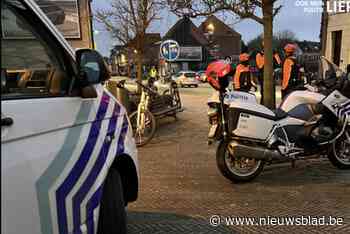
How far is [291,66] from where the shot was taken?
23.7ft

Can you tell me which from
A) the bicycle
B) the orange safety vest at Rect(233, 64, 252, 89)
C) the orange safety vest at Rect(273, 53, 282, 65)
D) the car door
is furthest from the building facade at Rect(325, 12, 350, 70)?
the car door

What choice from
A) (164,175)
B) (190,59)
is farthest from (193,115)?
(190,59)

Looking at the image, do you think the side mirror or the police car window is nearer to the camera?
the police car window

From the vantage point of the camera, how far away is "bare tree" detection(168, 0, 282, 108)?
7828mm

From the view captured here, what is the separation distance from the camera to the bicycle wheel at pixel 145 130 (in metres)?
6.54

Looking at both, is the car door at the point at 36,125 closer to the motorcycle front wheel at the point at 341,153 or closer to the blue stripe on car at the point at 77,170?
the blue stripe on car at the point at 77,170

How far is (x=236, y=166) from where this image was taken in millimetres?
4277

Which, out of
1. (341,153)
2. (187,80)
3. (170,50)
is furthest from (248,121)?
(187,80)

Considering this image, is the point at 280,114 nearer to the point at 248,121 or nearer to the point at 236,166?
the point at 248,121

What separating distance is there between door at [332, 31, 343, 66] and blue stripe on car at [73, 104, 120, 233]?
69.2 feet

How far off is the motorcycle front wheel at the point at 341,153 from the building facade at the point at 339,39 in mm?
15947

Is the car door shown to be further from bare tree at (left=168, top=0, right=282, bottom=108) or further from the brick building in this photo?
the brick building

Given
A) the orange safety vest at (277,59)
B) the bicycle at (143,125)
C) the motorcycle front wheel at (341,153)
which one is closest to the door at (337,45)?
the orange safety vest at (277,59)

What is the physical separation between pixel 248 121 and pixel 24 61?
275cm
